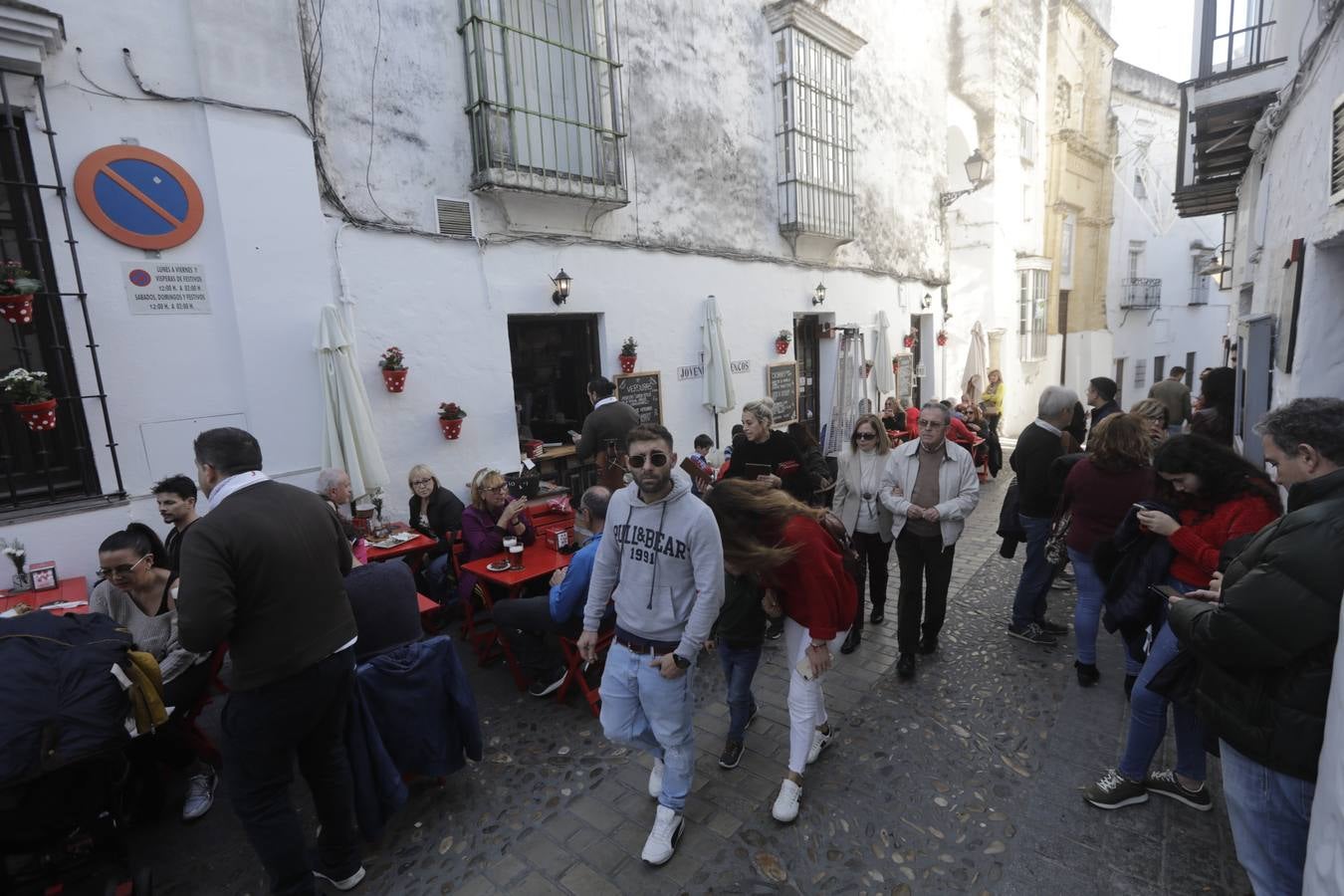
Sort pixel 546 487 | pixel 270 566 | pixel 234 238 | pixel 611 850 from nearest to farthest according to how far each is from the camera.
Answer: pixel 270 566, pixel 611 850, pixel 234 238, pixel 546 487

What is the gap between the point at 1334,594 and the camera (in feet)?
6.02

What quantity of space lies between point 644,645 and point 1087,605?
9.85 feet

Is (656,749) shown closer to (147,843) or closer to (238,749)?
(238,749)

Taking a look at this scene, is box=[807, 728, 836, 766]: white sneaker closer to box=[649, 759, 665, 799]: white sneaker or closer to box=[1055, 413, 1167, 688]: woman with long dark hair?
box=[649, 759, 665, 799]: white sneaker

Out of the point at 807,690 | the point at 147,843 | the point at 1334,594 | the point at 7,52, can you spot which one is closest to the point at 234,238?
the point at 7,52

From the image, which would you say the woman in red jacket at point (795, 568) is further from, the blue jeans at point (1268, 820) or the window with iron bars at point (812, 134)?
the window with iron bars at point (812, 134)

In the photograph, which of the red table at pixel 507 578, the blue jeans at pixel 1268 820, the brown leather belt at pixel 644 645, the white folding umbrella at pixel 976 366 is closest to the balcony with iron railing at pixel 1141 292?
the white folding umbrella at pixel 976 366

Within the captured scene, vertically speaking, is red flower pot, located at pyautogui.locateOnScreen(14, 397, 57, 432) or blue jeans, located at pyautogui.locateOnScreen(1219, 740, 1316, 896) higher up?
red flower pot, located at pyautogui.locateOnScreen(14, 397, 57, 432)

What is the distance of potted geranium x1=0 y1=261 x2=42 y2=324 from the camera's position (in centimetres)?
410

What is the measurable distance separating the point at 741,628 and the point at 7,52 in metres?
6.00

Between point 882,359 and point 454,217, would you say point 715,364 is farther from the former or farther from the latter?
point 882,359

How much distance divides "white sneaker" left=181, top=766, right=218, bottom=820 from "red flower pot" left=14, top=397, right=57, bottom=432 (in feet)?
8.54

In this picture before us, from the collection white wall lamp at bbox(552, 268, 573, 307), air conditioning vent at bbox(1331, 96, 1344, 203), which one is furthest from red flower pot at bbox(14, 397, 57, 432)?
air conditioning vent at bbox(1331, 96, 1344, 203)

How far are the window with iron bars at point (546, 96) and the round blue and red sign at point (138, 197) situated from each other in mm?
2540
